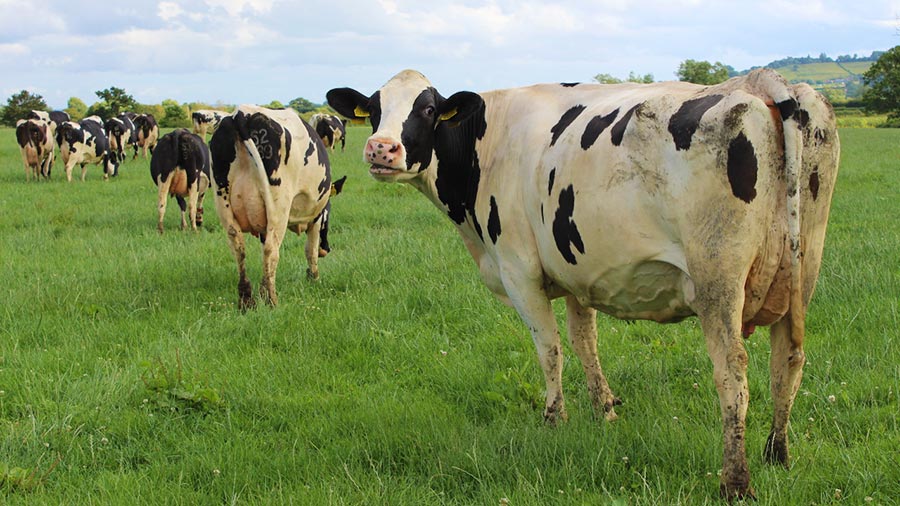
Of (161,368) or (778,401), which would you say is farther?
(161,368)

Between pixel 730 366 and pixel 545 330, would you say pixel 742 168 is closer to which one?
pixel 730 366

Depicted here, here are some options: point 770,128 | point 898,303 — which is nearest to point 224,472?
point 770,128

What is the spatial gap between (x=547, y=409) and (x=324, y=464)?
1.35 metres

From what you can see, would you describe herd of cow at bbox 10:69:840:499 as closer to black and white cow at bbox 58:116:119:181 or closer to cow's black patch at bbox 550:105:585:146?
cow's black patch at bbox 550:105:585:146

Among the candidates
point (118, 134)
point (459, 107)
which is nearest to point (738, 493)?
point (459, 107)

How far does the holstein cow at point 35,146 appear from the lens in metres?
20.5

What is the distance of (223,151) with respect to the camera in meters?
7.98

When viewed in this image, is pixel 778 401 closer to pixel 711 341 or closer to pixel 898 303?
pixel 711 341

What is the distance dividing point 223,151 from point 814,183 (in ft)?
19.4

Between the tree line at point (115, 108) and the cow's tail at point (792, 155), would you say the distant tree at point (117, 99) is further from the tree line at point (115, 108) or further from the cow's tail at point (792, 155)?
the cow's tail at point (792, 155)

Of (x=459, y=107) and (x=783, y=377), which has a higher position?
(x=459, y=107)

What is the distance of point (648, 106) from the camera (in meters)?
3.65

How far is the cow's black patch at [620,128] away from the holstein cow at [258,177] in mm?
4806

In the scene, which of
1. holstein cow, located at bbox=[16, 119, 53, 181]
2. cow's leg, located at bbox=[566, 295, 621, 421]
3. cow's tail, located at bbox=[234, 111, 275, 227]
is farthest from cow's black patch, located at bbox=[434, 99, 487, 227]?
holstein cow, located at bbox=[16, 119, 53, 181]
